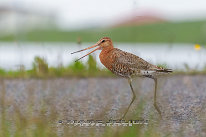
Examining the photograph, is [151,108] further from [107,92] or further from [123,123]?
[107,92]

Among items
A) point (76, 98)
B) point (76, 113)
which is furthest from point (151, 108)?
point (76, 98)

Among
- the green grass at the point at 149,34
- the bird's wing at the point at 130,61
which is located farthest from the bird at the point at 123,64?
the green grass at the point at 149,34

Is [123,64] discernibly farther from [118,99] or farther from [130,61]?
[118,99]

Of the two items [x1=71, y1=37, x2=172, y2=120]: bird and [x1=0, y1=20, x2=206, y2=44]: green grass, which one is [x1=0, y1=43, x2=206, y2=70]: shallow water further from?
[x1=0, y1=20, x2=206, y2=44]: green grass

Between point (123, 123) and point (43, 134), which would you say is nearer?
point (43, 134)

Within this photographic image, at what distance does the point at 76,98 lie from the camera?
28.0 feet

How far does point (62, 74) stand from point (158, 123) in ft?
17.1

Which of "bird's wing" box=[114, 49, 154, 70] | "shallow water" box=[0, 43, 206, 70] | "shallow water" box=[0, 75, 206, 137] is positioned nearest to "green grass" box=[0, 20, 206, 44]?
"shallow water" box=[0, 43, 206, 70]

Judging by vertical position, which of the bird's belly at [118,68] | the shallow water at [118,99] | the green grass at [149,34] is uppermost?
the green grass at [149,34]

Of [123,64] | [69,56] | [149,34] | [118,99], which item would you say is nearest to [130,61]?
[123,64]

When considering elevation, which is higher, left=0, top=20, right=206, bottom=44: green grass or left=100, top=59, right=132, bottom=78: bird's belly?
left=0, top=20, right=206, bottom=44: green grass

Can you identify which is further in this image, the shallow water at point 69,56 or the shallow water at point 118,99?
the shallow water at point 69,56

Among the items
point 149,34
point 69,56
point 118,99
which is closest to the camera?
point 118,99

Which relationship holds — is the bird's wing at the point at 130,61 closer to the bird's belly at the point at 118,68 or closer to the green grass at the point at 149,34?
the bird's belly at the point at 118,68
